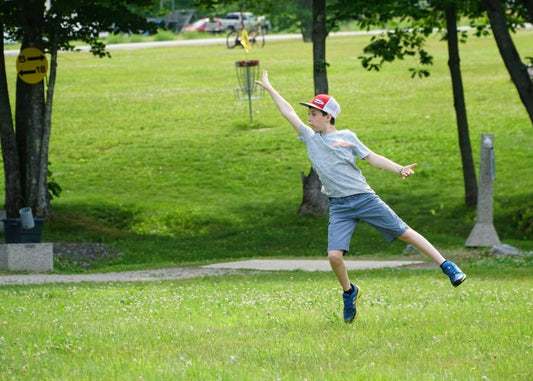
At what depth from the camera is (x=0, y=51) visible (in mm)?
23281

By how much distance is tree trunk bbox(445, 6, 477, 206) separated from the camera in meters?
25.7

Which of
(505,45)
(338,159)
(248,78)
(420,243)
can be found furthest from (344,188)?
(248,78)

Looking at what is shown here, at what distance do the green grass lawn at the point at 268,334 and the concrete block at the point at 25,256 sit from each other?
5.12 meters

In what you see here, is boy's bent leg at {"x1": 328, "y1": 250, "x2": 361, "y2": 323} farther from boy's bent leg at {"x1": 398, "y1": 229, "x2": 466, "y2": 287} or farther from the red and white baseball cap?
the red and white baseball cap

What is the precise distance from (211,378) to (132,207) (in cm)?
2257

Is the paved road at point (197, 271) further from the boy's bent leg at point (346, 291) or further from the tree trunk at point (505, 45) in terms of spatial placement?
the boy's bent leg at point (346, 291)

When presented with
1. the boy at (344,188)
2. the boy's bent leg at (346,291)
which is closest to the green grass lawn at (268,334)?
the boy's bent leg at (346,291)

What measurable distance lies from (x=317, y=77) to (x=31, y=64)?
7088 mm

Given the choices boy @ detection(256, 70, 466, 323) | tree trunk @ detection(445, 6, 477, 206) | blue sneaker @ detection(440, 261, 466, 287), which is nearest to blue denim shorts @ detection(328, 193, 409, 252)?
boy @ detection(256, 70, 466, 323)

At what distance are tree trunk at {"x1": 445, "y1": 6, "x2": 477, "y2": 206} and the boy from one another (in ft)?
55.1

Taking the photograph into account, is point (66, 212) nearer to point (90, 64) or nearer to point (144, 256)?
point (144, 256)

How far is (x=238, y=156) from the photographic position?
35.1 metres

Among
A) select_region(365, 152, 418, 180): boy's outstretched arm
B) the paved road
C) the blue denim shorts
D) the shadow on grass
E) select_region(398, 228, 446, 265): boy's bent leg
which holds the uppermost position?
select_region(365, 152, 418, 180): boy's outstretched arm

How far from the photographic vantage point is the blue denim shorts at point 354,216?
8.77m
